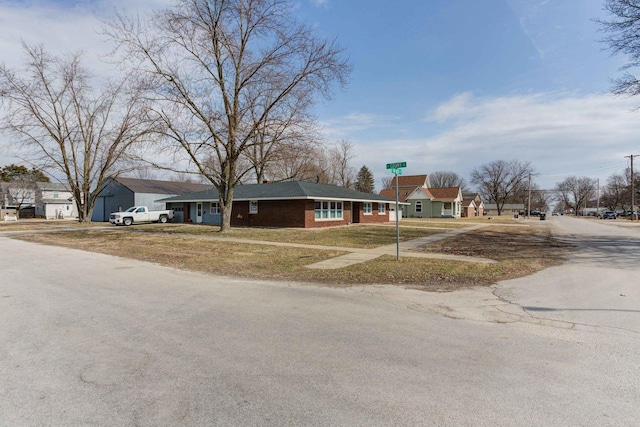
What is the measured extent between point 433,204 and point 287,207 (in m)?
38.4

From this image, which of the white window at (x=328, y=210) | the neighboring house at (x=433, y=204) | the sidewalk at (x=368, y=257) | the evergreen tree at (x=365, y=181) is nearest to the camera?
the sidewalk at (x=368, y=257)

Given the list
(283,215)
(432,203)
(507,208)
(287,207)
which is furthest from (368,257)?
(507,208)

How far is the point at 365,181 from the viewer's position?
85.1 metres

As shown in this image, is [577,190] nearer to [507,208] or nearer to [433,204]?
[507,208]

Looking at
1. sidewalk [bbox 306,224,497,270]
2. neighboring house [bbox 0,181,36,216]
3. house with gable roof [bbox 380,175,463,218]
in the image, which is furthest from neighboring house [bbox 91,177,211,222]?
sidewalk [bbox 306,224,497,270]

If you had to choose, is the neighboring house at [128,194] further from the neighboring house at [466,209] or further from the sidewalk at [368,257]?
the neighboring house at [466,209]

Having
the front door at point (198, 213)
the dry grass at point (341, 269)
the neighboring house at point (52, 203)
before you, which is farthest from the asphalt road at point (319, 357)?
the neighboring house at point (52, 203)

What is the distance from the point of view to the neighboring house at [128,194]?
43.9 meters

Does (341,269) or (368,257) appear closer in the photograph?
(341,269)

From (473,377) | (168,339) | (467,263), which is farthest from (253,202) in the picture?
(473,377)

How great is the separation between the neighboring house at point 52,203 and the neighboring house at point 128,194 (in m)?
14.8

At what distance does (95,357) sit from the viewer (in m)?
4.13

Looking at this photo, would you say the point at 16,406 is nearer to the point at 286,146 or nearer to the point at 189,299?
the point at 189,299

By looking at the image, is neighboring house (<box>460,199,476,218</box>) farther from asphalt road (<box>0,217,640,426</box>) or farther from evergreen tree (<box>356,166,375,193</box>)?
asphalt road (<box>0,217,640,426</box>)
